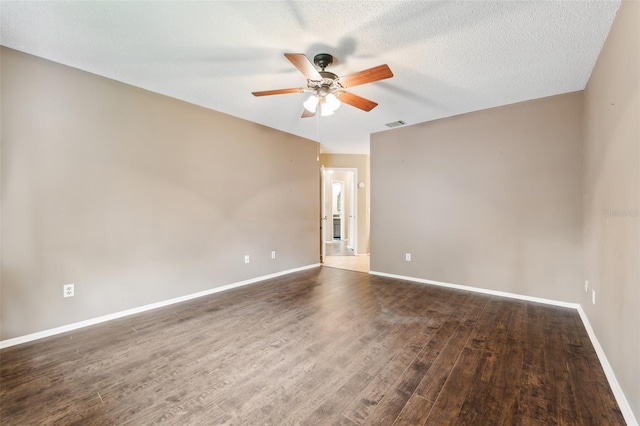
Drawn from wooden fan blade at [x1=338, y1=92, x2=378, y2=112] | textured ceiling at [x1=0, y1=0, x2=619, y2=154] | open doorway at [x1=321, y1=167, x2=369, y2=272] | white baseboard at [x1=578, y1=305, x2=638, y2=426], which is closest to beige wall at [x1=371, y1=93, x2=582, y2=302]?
textured ceiling at [x1=0, y1=0, x2=619, y2=154]

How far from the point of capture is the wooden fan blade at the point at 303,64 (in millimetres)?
1828

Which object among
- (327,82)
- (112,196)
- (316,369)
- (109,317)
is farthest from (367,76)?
(109,317)

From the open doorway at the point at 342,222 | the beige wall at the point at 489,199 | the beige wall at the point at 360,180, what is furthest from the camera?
the beige wall at the point at 360,180

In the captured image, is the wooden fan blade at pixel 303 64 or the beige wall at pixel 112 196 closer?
the wooden fan blade at pixel 303 64

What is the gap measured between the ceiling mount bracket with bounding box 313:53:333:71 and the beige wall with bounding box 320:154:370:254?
4.10 metres

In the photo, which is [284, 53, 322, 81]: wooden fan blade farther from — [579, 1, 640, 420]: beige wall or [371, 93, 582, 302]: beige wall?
[371, 93, 582, 302]: beige wall

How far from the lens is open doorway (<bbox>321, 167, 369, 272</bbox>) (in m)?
5.85

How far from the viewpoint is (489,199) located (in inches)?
142

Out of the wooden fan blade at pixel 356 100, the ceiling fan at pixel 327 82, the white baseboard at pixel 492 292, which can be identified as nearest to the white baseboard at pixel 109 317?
the white baseboard at pixel 492 292

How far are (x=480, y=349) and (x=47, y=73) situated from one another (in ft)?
15.0

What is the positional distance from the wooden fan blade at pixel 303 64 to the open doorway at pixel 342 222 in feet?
12.3

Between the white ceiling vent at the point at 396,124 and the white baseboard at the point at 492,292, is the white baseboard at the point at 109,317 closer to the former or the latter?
the white baseboard at the point at 492,292

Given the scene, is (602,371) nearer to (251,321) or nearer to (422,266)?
(422,266)

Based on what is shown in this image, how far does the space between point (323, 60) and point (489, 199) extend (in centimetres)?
288
